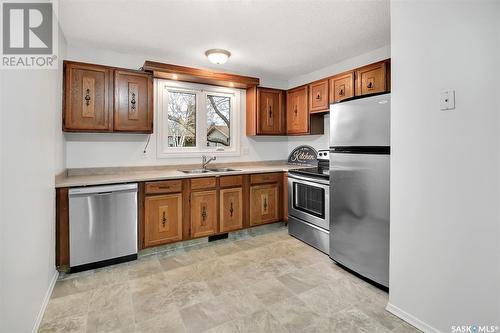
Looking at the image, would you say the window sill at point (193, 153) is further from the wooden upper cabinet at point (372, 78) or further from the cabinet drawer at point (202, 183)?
the wooden upper cabinet at point (372, 78)

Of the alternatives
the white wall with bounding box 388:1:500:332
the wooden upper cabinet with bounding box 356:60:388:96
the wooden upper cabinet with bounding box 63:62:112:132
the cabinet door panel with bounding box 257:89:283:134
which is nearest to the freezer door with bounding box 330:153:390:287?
the white wall with bounding box 388:1:500:332

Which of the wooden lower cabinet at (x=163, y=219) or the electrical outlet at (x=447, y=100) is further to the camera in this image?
the wooden lower cabinet at (x=163, y=219)

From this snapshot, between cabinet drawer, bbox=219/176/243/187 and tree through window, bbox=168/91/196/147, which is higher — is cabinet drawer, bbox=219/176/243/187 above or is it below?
below

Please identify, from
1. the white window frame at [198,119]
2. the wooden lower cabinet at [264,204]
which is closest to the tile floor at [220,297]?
the wooden lower cabinet at [264,204]

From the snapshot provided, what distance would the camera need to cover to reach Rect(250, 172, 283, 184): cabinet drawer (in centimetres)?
360

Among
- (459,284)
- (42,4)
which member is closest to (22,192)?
(42,4)

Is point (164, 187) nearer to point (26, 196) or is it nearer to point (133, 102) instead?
point (133, 102)

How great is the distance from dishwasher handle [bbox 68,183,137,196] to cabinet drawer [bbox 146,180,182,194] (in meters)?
0.17

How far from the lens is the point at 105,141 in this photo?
125 inches

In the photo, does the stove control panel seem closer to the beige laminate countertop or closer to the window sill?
the beige laminate countertop

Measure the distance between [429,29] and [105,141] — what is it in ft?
11.1

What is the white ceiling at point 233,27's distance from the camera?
219 centimetres

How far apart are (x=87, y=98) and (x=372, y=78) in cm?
321

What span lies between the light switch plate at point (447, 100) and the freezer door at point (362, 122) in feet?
1.69
